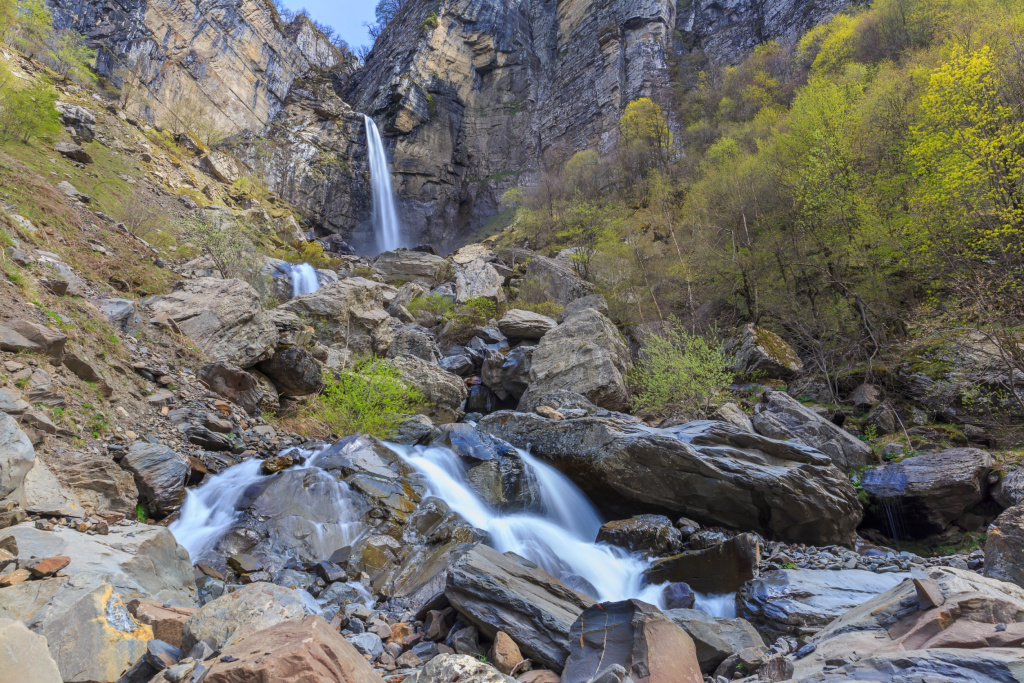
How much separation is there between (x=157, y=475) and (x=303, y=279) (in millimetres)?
20653

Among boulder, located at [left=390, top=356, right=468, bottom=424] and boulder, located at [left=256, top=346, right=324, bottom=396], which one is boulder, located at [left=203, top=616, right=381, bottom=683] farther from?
boulder, located at [left=390, top=356, right=468, bottom=424]

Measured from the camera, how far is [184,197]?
29984mm

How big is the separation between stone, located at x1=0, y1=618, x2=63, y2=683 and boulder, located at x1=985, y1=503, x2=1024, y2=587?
8.49m

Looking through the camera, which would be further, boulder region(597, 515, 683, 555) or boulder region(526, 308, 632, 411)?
boulder region(526, 308, 632, 411)

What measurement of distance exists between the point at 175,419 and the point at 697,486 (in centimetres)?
1052

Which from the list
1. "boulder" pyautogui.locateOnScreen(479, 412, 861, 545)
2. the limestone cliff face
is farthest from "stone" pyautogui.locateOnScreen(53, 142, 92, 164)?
"boulder" pyautogui.locateOnScreen(479, 412, 861, 545)

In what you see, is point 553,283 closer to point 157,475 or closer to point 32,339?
point 157,475

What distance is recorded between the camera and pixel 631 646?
4.52m

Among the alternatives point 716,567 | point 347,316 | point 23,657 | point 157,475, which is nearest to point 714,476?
point 716,567

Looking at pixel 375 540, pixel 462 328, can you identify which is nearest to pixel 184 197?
pixel 462 328

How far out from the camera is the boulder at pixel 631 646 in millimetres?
4250

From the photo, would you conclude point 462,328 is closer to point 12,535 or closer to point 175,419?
point 175,419

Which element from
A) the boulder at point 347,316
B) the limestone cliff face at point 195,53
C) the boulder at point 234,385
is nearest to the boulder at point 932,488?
the boulder at point 234,385

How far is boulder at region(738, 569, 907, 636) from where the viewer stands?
609cm
